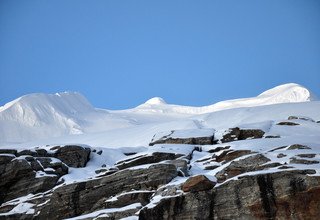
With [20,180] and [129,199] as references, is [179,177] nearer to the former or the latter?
[129,199]

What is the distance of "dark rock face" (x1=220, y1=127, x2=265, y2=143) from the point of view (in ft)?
146

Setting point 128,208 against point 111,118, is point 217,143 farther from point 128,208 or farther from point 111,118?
point 111,118

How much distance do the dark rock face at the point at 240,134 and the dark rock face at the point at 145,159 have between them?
792 cm

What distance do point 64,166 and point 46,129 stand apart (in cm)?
9881

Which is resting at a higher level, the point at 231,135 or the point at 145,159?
the point at 231,135

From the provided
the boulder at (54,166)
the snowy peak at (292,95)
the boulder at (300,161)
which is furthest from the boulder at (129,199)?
the snowy peak at (292,95)

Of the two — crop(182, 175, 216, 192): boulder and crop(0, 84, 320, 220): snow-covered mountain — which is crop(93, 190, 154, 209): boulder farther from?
crop(182, 175, 216, 192): boulder

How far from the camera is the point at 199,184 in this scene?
30641mm

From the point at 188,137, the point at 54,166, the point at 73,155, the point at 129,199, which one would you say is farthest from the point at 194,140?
the point at 129,199

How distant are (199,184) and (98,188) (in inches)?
366

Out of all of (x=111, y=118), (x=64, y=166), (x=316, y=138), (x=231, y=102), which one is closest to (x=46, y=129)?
(x=111, y=118)

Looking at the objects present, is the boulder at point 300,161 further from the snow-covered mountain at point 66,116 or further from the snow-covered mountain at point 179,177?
the snow-covered mountain at point 66,116

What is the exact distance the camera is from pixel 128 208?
3241cm

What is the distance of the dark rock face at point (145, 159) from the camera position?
3925 cm
